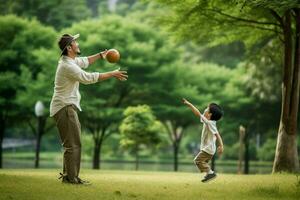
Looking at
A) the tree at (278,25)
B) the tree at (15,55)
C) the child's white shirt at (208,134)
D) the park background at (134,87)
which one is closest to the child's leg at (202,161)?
the child's white shirt at (208,134)

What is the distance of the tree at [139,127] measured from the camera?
85.6ft

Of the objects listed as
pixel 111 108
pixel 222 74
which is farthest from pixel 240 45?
pixel 111 108

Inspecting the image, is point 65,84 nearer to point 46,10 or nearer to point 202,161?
point 202,161

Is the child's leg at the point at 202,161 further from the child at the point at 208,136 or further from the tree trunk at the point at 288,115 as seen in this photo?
the tree trunk at the point at 288,115

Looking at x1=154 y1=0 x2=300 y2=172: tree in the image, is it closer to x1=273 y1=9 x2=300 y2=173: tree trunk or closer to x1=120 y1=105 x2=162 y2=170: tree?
x1=273 y1=9 x2=300 y2=173: tree trunk

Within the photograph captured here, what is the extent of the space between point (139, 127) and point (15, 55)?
32.2 ft

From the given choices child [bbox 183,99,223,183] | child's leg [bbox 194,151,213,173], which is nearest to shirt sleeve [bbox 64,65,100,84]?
child [bbox 183,99,223,183]

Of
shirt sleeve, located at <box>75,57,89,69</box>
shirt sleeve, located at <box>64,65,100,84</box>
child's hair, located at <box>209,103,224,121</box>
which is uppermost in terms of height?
shirt sleeve, located at <box>75,57,89,69</box>

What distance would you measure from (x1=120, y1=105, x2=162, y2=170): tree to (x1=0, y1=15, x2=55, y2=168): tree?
6.50 metres

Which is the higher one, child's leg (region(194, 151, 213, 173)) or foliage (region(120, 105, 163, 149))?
foliage (region(120, 105, 163, 149))

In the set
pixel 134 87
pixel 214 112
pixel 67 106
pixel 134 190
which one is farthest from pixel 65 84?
pixel 134 87

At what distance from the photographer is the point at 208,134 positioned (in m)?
10.7

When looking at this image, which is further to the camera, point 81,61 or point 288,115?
point 288,115

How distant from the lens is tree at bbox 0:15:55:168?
30.9 meters
